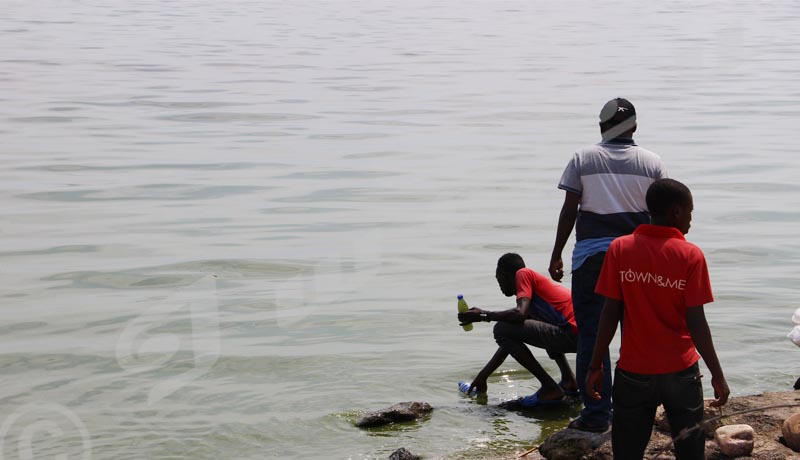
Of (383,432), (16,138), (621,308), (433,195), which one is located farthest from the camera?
(16,138)

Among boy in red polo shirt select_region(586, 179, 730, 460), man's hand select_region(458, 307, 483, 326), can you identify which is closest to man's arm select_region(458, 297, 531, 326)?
man's hand select_region(458, 307, 483, 326)

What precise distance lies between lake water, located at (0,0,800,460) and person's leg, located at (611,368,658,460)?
1801 mm

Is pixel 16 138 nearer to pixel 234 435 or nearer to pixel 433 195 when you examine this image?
pixel 433 195

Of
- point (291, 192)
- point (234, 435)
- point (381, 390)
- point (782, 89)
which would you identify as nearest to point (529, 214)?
point (291, 192)

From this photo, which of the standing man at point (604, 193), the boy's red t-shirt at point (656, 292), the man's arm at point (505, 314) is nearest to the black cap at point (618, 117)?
the standing man at point (604, 193)

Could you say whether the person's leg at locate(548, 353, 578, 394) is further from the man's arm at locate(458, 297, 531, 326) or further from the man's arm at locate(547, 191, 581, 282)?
the man's arm at locate(547, 191, 581, 282)

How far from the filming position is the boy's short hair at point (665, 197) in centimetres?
456

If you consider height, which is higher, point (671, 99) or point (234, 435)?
point (671, 99)

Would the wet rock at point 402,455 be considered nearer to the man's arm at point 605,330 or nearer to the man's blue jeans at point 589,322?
the man's blue jeans at point 589,322

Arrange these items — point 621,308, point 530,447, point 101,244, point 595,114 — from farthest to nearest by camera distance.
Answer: point 595,114
point 101,244
point 530,447
point 621,308

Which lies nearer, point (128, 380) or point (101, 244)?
point (128, 380)

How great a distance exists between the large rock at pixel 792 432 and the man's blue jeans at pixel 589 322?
0.87m

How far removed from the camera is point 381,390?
8.00m

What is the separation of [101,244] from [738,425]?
8.32m
